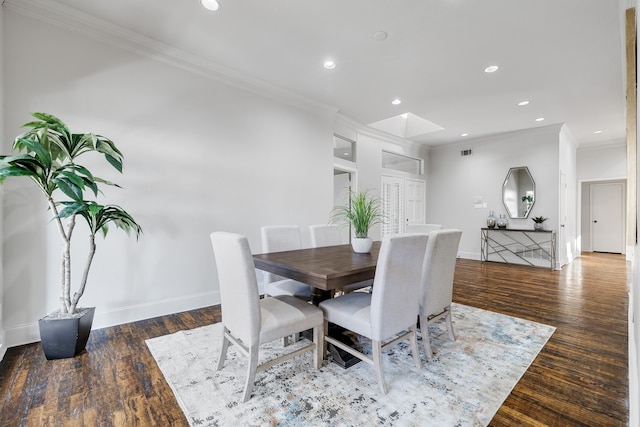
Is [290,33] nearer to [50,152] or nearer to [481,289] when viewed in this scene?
[50,152]

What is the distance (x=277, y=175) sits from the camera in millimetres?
4000

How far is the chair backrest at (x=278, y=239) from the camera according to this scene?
9.18ft

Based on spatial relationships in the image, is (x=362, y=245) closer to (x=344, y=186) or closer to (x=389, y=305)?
(x=389, y=305)

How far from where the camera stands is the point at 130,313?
110 inches

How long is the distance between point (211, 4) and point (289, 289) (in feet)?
8.31

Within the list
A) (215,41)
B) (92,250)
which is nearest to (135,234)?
(92,250)

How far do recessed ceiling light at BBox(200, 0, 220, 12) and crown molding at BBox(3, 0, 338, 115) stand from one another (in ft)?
2.77

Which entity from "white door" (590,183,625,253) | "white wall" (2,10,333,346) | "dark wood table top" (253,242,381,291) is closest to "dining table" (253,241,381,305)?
"dark wood table top" (253,242,381,291)

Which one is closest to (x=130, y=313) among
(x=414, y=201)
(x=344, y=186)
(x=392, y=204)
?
(x=344, y=186)

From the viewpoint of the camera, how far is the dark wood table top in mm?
1770

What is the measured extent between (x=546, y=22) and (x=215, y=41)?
3133 millimetres

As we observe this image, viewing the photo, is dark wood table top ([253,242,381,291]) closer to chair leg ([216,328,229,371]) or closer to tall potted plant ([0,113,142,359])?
chair leg ([216,328,229,371])

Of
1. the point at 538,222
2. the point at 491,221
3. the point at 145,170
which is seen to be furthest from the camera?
the point at 491,221

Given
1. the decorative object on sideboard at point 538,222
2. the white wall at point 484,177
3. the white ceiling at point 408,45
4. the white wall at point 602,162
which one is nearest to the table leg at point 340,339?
the white ceiling at point 408,45
